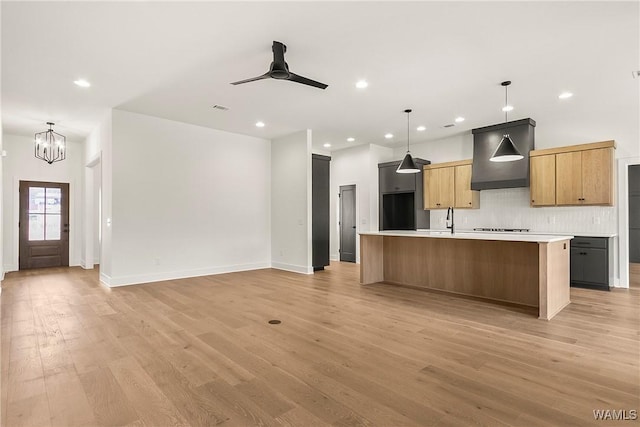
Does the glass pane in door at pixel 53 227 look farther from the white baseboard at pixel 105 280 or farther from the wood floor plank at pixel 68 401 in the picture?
the wood floor plank at pixel 68 401

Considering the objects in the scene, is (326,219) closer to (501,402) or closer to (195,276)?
(195,276)

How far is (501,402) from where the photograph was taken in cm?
210

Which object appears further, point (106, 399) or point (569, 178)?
point (569, 178)

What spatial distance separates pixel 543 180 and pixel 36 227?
10.8 m

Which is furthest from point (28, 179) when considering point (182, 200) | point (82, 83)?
point (82, 83)

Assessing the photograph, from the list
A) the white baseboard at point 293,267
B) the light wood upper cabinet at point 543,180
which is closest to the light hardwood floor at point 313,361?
the light wood upper cabinet at point 543,180

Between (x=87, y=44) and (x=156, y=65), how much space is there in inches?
27.2

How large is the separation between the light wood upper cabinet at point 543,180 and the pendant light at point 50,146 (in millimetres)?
9460

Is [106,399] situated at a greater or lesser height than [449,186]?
lesser

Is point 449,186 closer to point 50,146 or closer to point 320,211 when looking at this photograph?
point 320,211

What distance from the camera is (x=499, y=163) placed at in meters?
6.50

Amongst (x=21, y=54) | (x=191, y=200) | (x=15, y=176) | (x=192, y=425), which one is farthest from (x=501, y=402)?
(x=15, y=176)

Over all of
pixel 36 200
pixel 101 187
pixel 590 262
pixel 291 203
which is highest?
pixel 101 187

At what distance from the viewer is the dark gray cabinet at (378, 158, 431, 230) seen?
794 cm
